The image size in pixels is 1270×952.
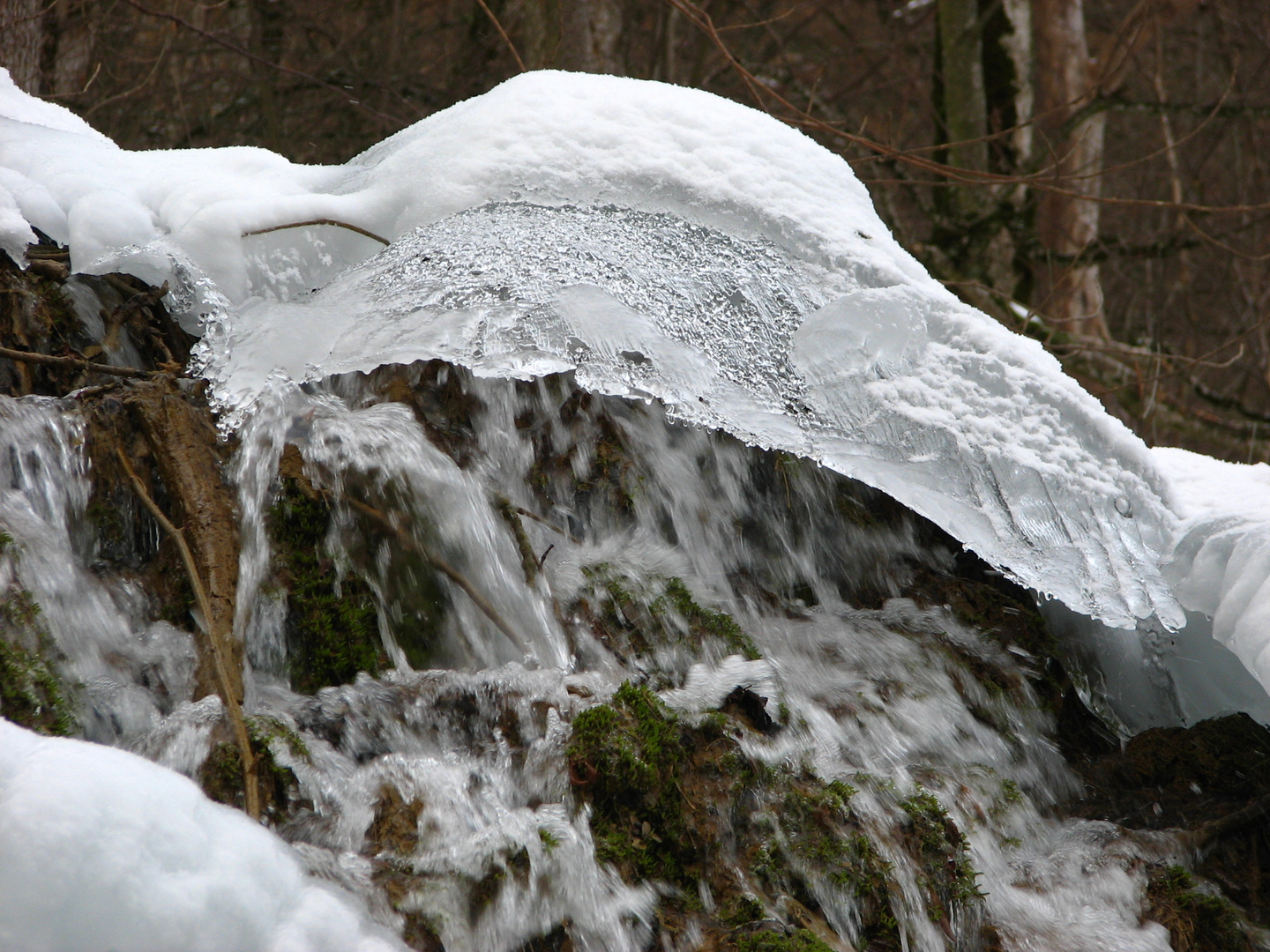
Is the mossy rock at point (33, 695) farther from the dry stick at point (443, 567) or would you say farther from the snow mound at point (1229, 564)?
the snow mound at point (1229, 564)

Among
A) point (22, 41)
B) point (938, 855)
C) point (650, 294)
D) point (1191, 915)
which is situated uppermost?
point (22, 41)

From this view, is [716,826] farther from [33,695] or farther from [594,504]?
[33,695]

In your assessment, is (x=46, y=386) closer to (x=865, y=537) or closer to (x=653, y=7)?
(x=865, y=537)

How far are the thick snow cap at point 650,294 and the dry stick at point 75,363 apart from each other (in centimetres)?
15

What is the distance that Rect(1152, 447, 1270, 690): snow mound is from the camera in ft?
5.83

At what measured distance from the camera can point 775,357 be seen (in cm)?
184

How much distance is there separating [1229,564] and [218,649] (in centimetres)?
187

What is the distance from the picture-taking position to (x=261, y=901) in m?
1.07

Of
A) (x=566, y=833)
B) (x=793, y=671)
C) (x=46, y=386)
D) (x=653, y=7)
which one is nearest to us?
(x=566, y=833)

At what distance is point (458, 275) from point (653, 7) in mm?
5740

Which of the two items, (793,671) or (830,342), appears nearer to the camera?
(830,342)

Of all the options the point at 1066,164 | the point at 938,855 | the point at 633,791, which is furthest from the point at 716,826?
the point at 1066,164

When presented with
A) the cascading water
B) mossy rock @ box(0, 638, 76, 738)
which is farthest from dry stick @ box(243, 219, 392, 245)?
mossy rock @ box(0, 638, 76, 738)

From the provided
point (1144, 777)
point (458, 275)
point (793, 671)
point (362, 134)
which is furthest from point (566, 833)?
point (362, 134)
